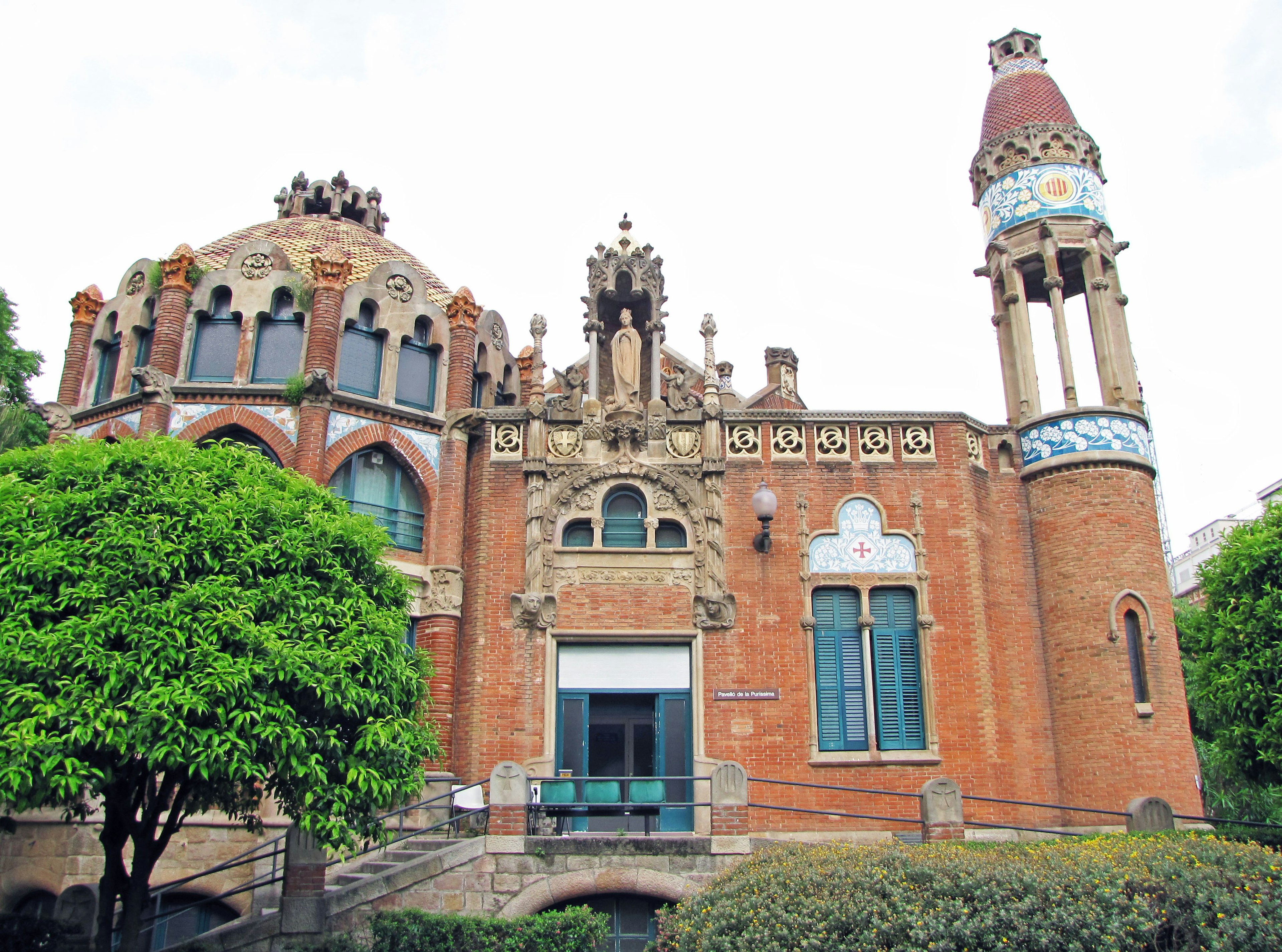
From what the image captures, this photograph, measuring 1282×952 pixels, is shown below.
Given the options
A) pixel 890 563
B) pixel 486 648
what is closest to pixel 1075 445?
pixel 890 563

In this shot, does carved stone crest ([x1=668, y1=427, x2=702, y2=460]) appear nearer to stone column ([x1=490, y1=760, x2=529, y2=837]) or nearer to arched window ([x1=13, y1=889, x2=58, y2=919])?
stone column ([x1=490, y1=760, x2=529, y2=837])

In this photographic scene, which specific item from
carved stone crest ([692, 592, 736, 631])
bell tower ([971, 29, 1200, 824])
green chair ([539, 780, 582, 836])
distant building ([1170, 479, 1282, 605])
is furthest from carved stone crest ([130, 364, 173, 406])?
distant building ([1170, 479, 1282, 605])

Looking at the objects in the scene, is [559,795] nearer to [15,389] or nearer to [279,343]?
[279,343]

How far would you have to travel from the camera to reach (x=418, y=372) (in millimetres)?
22344

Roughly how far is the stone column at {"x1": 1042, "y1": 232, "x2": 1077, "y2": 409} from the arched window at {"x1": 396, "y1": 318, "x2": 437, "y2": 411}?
13644mm

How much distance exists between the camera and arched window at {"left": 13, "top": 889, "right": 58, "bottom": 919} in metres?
18.2

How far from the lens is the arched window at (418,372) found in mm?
22031

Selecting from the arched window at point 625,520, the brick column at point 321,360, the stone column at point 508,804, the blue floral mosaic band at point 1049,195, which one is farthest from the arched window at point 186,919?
the blue floral mosaic band at point 1049,195

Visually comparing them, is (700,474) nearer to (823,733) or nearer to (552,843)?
(823,733)

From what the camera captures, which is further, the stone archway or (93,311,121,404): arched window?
(93,311,121,404): arched window

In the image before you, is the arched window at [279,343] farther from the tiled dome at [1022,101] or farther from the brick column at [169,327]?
the tiled dome at [1022,101]

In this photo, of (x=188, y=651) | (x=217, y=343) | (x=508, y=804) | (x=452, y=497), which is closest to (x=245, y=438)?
(x=217, y=343)

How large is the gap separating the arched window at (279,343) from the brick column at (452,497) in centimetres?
320

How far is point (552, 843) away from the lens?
15.2 metres
